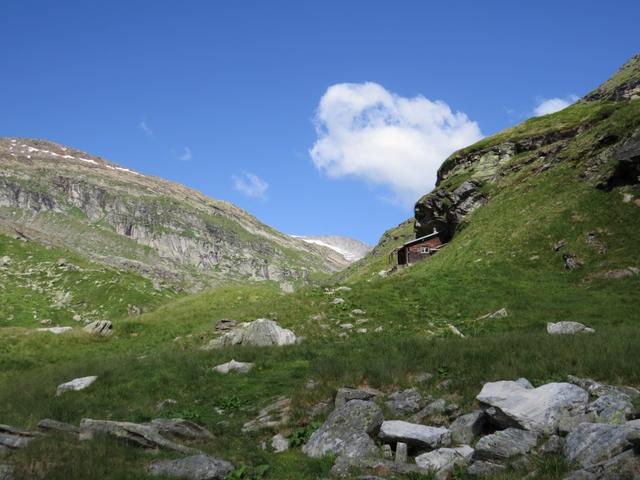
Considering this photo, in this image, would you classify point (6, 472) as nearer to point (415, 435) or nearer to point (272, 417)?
point (272, 417)

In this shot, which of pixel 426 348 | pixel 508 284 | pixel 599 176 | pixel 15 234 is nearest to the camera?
pixel 426 348

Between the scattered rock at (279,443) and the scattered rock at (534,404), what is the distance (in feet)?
17.1

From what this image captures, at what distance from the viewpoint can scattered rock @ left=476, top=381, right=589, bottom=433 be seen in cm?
1123

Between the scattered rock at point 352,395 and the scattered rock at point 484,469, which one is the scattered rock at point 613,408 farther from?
the scattered rock at point 352,395

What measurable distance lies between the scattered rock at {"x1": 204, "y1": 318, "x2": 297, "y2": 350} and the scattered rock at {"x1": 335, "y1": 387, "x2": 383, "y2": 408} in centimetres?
1197

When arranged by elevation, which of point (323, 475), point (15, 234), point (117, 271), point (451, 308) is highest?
point (15, 234)

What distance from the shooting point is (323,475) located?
1077 cm

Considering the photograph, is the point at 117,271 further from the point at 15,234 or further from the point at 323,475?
the point at 323,475

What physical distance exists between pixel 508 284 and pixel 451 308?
19.4 feet

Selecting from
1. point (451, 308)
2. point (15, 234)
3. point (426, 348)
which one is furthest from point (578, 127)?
point (15, 234)

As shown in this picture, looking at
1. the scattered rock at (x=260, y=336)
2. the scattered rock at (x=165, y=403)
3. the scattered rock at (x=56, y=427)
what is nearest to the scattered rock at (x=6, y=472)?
the scattered rock at (x=56, y=427)

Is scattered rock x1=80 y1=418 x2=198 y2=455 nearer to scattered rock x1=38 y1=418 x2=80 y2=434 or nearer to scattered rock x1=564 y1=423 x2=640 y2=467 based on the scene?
scattered rock x1=38 y1=418 x2=80 y2=434

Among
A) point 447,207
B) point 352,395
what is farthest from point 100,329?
point 447,207

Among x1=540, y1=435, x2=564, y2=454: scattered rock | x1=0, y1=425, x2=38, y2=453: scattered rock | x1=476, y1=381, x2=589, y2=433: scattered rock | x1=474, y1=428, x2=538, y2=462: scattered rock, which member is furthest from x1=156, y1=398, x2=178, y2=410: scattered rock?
x1=540, y1=435, x2=564, y2=454: scattered rock
